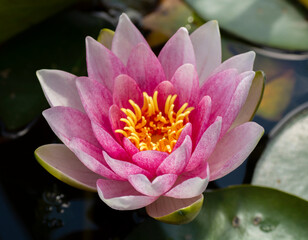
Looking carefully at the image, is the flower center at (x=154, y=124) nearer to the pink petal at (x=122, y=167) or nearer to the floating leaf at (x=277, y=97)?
the pink petal at (x=122, y=167)

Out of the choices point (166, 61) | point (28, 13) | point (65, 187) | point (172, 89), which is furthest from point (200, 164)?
point (28, 13)

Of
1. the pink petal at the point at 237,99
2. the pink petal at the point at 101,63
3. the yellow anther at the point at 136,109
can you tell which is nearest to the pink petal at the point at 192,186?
the pink petal at the point at 237,99

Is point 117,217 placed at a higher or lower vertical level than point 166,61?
lower

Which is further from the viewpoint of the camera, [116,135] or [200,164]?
[116,135]

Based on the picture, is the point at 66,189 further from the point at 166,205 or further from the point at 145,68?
the point at 145,68

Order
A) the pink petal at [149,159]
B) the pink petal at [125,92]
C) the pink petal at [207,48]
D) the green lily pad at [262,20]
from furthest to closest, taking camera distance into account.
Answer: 1. the green lily pad at [262,20]
2. the pink petal at [207,48]
3. the pink petal at [125,92]
4. the pink petal at [149,159]

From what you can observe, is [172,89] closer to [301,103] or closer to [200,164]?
[200,164]
